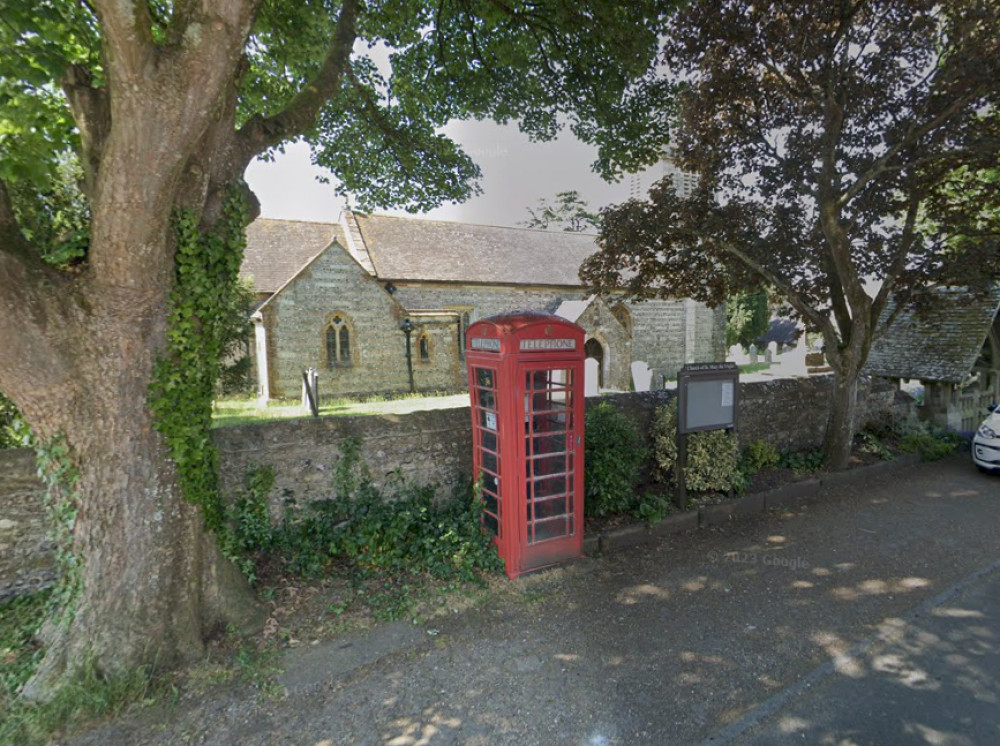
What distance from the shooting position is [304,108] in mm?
4555

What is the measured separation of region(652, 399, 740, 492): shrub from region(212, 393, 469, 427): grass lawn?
744 cm

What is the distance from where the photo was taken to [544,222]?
49.7m

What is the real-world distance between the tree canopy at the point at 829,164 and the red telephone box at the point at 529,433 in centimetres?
380

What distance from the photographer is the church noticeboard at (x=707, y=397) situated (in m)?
6.09

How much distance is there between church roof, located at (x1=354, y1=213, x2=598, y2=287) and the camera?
2320 cm

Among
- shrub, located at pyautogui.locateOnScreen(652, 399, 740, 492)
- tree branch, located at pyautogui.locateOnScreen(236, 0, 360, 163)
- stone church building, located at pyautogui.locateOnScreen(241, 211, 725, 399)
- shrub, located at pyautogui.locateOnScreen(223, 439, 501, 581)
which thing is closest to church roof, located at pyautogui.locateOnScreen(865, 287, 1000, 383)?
shrub, located at pyautogui.locateOnScreen(652, 399, 740, 492)

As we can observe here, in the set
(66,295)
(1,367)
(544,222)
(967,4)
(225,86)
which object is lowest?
(1,367)

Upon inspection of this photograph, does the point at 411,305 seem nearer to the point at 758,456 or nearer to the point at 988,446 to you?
the point at 758,456

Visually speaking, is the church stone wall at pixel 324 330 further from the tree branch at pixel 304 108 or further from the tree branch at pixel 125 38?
the tree branch at pixel 125 38

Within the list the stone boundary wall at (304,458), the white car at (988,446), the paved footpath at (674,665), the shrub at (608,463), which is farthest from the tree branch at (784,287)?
the paved footpath at (674,665)

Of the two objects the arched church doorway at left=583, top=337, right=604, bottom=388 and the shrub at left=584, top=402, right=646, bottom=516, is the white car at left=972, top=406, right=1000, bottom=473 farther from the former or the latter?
the arched church doorway at left=583, top=337, right=604, bottom=388

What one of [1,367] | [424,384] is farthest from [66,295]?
[424,384]

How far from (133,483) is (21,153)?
3.84 meters

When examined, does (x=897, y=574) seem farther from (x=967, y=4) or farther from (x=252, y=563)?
(x=967, y=4)
